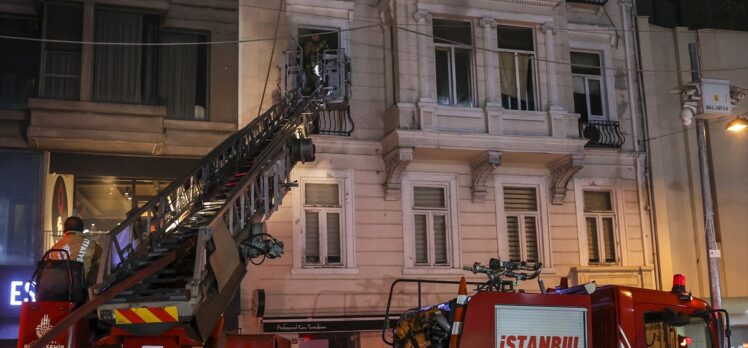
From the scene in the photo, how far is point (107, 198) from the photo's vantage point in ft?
50.0

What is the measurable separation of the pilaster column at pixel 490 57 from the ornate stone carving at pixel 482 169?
1384 mm

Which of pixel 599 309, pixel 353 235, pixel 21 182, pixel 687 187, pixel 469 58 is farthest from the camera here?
pixel 687 187

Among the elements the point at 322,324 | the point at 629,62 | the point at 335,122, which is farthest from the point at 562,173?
the point at 322,324

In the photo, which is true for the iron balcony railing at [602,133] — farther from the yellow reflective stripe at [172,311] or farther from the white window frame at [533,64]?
the yellow reflective stripe at [172,311]

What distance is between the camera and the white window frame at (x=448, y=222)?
53.5ft

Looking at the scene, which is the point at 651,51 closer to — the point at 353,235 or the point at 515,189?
the point at 515,189

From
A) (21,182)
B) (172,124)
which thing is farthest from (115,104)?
(21,182)

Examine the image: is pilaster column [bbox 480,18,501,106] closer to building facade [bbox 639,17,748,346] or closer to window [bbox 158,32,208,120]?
building facade [bbox 639,17,748,346]

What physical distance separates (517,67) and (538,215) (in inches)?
135

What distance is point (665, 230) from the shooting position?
58.7 feet

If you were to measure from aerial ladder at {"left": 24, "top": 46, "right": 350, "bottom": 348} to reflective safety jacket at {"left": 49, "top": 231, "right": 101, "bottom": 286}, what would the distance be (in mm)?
266

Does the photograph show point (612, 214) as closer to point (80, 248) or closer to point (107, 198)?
point (107, 198)

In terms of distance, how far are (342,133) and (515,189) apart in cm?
423

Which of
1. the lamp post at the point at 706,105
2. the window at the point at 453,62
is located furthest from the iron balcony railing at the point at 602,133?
the lamp post at the point at 706,105
